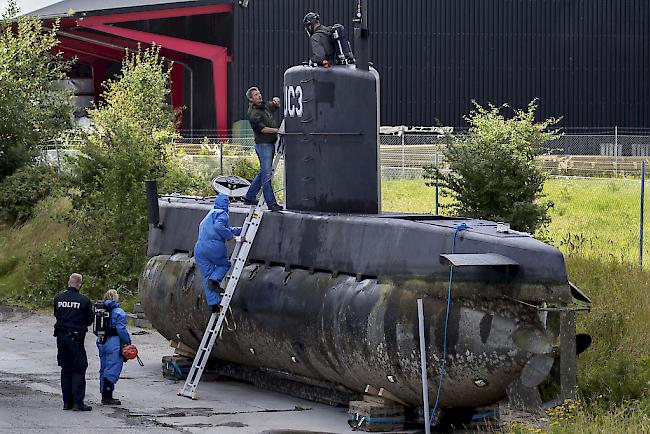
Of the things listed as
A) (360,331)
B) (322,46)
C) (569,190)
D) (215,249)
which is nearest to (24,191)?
(569,190)

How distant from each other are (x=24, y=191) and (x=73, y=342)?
20.4 metres

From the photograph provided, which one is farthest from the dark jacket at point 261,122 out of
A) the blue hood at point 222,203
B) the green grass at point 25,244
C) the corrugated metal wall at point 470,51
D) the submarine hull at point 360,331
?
the corrugated metal wall at point 470,51

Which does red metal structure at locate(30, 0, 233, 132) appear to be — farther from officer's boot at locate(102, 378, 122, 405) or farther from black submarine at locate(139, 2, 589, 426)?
officer's boot at locate(102, 378, 122, 405)

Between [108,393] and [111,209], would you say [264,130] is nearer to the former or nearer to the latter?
[108,393]

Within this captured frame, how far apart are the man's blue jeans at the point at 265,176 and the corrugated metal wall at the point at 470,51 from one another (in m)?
39.1

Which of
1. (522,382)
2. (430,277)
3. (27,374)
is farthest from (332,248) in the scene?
(27,374)

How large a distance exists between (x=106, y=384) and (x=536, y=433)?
6.29 metres

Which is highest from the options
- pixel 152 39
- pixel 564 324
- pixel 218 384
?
pixel 152 39

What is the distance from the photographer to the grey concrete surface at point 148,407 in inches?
581

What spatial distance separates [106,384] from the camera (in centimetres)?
1631

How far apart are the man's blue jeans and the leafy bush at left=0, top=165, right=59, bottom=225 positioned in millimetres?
18308

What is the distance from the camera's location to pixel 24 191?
117 ft

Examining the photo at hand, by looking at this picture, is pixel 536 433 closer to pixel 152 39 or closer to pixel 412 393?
pixel 412 393

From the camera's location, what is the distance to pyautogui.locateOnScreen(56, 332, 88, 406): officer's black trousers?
1591 cm
